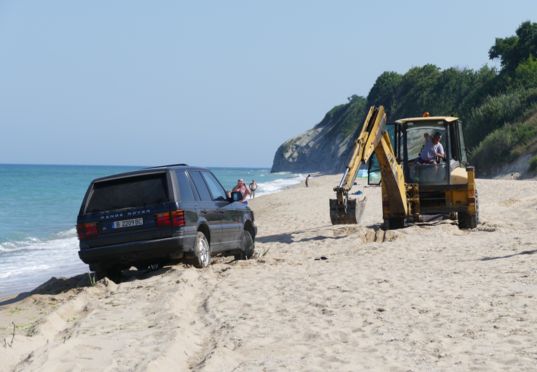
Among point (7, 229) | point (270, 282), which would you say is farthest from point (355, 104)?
point (270, 282)

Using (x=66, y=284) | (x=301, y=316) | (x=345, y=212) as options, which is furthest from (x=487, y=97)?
(x=301, y=316)

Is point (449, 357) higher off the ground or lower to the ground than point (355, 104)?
lower

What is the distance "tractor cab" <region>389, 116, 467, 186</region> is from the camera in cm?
1825

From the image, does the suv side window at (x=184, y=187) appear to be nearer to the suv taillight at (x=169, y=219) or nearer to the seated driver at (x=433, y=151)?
the suv taillight at (x=169, y=219)

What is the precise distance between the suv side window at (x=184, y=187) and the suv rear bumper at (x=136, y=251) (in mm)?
713

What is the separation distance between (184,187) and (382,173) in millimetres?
6659

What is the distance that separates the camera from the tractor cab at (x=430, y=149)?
18.2 m

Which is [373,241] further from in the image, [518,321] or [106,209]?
[518,321]

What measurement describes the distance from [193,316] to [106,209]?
3.26m

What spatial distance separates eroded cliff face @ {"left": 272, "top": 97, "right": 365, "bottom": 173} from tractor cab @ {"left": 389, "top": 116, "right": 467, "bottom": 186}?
88.0 m

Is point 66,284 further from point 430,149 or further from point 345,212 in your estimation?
point 430,149

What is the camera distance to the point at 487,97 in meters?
62.3

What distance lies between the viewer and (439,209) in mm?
18375

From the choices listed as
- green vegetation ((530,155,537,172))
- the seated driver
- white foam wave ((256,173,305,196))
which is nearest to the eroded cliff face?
white foam wave ((256,173,305,196))
